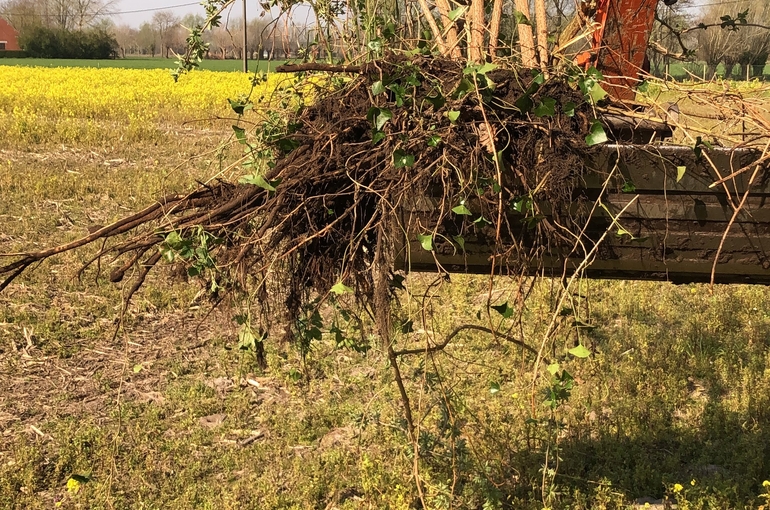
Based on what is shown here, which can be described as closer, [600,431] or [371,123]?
[371,123]

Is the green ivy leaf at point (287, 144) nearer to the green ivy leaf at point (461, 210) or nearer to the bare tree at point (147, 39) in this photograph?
the green ivy leaf at point (461, 210)

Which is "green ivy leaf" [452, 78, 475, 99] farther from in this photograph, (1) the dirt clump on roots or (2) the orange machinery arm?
(2) the orange machinery arm

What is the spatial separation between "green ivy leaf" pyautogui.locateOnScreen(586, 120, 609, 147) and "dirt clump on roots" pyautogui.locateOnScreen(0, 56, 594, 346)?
0.03m

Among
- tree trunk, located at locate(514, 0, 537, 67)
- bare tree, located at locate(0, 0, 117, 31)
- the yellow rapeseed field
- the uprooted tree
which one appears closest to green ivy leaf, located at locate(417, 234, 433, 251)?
the uprooted tree

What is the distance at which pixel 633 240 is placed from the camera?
1546 mm

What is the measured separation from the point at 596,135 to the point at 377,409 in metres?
2.46

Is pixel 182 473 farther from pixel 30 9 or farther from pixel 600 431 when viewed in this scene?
pixel 30 9

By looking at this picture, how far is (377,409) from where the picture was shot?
3629 millimetres

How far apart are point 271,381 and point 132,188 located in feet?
15.4

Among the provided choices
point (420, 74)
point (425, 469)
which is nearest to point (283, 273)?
point (420, 74)


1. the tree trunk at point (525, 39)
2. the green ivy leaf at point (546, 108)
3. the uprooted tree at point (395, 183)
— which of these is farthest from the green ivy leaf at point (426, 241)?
the tree trunk at point (525, 39)

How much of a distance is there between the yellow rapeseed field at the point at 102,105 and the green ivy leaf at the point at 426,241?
7.40 m

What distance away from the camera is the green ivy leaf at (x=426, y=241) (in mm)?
1498

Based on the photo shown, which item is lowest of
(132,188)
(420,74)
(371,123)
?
(132,188)
